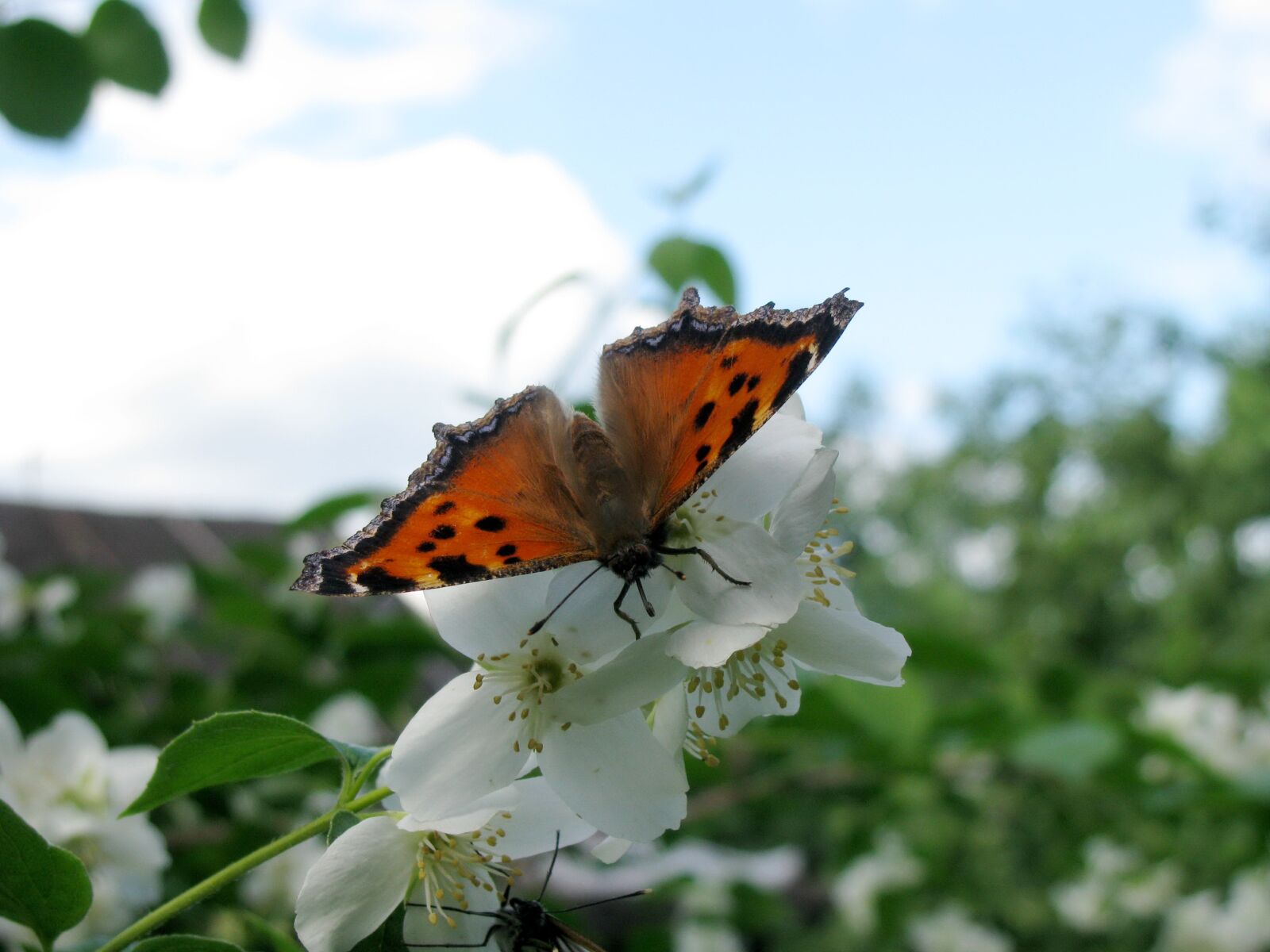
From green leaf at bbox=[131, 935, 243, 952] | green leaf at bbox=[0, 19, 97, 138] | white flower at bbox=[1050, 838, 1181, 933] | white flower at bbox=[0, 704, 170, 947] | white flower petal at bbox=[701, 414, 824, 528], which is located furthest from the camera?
white flower at bbox=[1050, 838, 1181, 933]

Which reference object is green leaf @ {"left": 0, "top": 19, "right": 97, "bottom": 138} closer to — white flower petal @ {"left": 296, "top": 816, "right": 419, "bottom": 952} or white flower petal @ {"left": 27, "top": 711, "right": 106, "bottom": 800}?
white flower petal @ {"left": 27, "top": 711, "right": 106, "bottom": 800}

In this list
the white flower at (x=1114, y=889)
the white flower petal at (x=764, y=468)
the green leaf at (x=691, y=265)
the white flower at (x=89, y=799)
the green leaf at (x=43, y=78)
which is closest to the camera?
the white flower petal at (x=764, y=468)

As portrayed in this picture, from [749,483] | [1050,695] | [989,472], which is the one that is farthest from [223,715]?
[989,472]

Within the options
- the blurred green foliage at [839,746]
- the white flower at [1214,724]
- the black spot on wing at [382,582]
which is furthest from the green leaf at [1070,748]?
the black spot on wing at [382,582]

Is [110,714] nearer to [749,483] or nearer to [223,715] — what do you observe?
[223,715]

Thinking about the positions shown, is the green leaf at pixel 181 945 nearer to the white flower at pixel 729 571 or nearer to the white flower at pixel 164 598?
the white flower at pixel 729 571

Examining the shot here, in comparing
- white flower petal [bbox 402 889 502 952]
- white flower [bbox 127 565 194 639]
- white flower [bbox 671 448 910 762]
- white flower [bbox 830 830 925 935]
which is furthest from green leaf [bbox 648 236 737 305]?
white flower [bbox 830 830 925 935]
